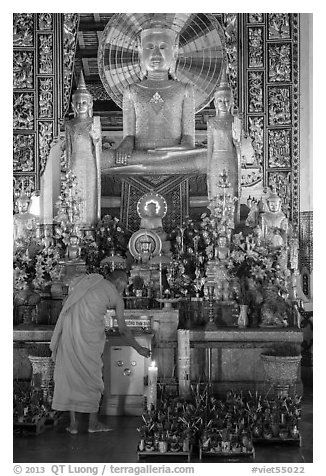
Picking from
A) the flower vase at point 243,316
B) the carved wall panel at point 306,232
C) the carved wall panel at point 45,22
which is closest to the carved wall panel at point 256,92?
the carved wall panel at point 306,232

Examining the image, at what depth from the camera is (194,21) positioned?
9.66 meters

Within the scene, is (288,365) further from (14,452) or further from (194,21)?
(194,21)

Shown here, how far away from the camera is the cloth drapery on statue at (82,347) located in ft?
16.4

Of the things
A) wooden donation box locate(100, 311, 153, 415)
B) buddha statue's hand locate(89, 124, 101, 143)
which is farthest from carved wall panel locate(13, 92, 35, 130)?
wooden donation box locate(100, 311, 153, 415)

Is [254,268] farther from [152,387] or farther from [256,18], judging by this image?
[256,18]

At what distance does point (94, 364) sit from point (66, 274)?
7.48 ft

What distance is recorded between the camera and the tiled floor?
4.52m

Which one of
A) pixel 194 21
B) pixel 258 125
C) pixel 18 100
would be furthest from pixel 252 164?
pixel 18 100

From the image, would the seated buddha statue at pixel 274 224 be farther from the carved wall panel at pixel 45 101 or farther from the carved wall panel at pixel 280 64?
the carved wall panel at pixel 45 101

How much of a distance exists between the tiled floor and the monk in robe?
7.3 inches

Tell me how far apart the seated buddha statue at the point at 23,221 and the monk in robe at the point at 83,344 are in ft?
9.28

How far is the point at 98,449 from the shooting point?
4.68 metres

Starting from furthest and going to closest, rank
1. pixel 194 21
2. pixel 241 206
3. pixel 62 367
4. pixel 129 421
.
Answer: pixel 194 21
pixel 241 206
pixel 129 421
pixel 62 367

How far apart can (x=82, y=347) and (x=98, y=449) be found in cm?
63
